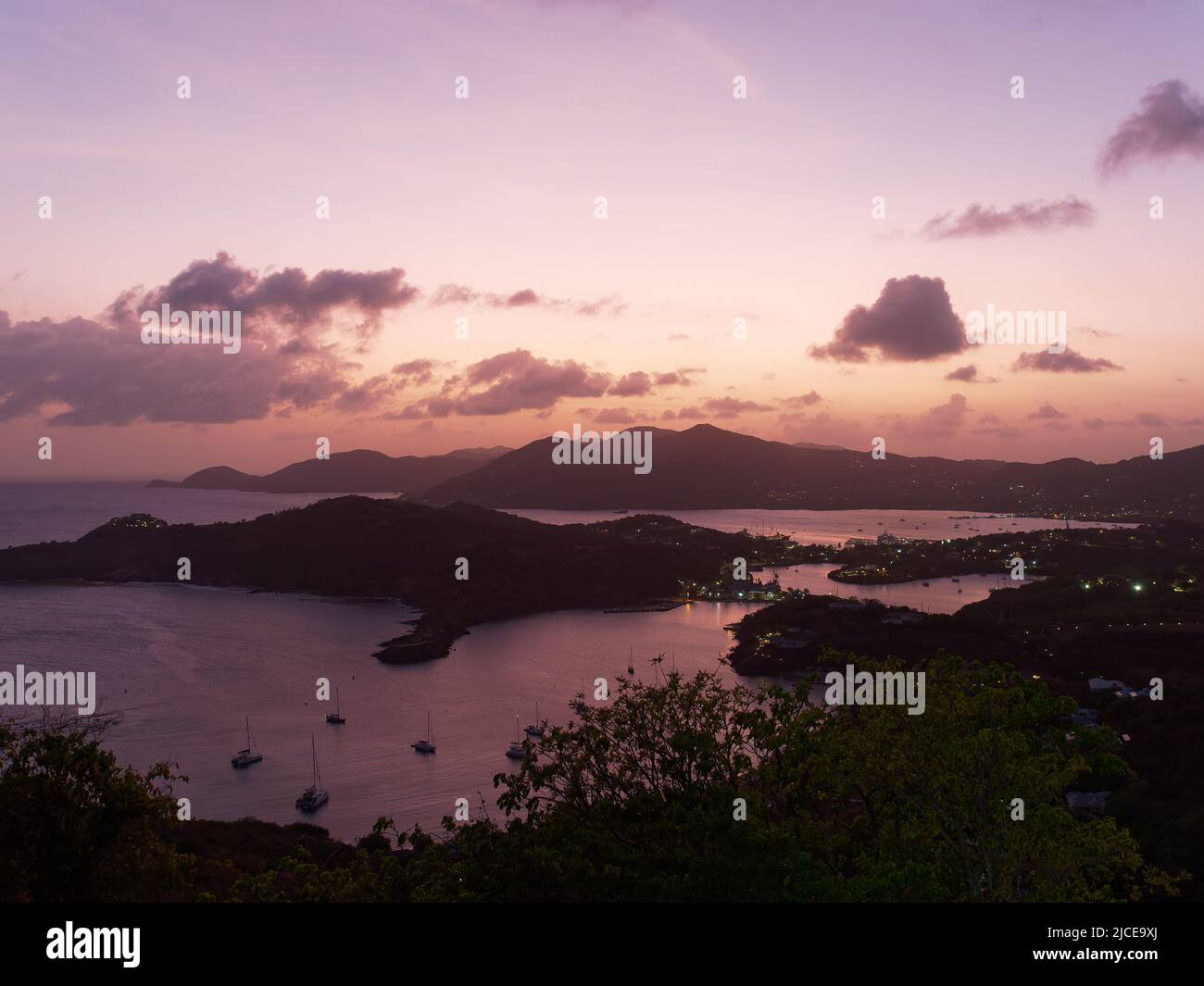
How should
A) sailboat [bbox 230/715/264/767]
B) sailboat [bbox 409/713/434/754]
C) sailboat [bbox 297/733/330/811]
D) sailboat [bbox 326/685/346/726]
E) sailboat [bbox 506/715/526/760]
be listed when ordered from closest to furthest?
1. sailboat [bbox 297/733/330/811]
2. sailboat [bbox 230/715/264/767]
3. sailboat [bbox 506/715/526/760]
4. sailboat [bbox 409/713/434/754]
5. sailboat [bbox 326/685/346/726]

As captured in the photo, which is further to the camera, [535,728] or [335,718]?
[335,718]

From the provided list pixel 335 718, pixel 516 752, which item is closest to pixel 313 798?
pixel 516 752

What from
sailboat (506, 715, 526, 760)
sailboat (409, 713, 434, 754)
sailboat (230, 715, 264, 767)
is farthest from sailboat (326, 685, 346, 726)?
sailboat (506, 715, 526, 760)

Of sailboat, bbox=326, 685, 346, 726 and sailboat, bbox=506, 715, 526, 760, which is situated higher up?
sailboat, bbox=326, 685, 346, 726

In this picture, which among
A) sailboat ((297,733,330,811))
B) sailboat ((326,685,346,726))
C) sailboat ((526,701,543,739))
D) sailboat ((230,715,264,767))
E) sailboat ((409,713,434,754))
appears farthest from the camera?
sailboat ((326,685,346,726))

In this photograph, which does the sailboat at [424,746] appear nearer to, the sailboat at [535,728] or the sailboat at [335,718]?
the sailboat at [535,728]

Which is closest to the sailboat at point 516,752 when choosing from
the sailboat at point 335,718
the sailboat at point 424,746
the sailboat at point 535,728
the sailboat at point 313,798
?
the sailboat at point 535,728

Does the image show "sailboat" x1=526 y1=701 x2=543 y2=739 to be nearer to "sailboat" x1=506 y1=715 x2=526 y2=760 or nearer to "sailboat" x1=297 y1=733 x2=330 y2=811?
"sailboat" x1=506 y1=715 x2=526 y2=760

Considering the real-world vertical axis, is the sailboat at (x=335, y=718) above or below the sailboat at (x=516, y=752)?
above

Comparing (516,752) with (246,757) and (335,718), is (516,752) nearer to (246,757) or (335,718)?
(335,718)

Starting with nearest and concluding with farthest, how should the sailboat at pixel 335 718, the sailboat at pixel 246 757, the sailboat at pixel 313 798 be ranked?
the sailboat at pixel 313 798, the sailboat at pixel 246 757, the sailboat at pixel 335 718
